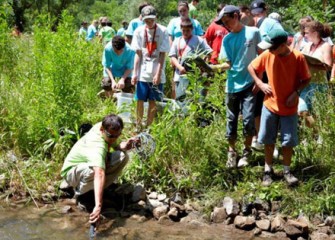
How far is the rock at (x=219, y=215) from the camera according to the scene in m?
4.98

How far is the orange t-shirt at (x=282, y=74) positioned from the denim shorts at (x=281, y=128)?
0.21 ft

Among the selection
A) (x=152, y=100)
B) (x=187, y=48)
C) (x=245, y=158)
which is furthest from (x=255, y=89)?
(x=152, y=100)

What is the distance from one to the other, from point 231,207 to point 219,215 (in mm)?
150

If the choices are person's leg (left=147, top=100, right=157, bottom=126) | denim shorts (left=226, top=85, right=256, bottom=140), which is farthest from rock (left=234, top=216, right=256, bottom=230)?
person's leg (left=147, top=100, right=157, bottom=126)

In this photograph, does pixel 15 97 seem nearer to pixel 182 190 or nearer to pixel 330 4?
pixel 182 190

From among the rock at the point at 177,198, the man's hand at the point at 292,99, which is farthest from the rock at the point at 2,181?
the man's hand at the point at 292,99

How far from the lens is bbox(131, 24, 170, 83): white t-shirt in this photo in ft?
20.4

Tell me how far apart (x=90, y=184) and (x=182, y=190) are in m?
1.03

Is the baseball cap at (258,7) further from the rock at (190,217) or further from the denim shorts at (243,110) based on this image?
the rock at (190,217)

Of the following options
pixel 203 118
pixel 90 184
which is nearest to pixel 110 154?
pixel 90 184

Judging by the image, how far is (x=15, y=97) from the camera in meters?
6.46

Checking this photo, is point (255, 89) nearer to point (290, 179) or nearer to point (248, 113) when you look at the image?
point (248, 113)

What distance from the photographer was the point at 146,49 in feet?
20.6

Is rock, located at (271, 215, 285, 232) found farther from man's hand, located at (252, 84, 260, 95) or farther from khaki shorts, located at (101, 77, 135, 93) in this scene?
khaki shorts, located at (101, 77, 135, 93)
